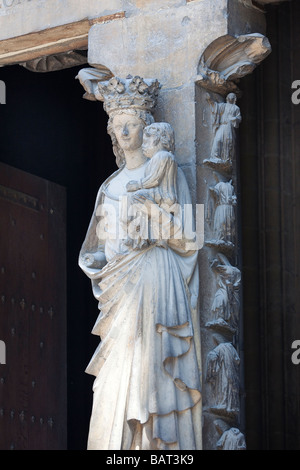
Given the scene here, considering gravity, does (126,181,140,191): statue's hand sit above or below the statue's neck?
below

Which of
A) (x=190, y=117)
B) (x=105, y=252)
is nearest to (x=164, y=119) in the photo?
(x=190, y=117)

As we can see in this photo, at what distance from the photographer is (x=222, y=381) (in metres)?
9.80

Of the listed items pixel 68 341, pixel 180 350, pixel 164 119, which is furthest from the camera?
pixel 68 341

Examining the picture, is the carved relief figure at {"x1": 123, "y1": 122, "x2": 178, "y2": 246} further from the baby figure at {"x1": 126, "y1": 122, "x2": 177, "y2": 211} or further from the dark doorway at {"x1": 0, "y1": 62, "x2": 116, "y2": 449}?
the dark doorway at {"x1": 0, "y1": 62, "x2": 116, "y2": 449}

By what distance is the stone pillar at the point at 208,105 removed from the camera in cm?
983

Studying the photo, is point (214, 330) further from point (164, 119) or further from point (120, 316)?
point (164, 119)

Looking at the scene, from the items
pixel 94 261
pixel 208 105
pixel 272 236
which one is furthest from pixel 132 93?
pixel 272 236

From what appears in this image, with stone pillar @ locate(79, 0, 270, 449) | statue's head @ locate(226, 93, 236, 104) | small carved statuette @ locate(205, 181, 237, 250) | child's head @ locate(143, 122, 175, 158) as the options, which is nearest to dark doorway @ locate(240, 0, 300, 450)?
stone pillar @ locate(79, 0, 270, 449)

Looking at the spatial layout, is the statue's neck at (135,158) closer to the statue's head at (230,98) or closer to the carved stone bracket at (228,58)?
the carved stone bracket at (228,58)

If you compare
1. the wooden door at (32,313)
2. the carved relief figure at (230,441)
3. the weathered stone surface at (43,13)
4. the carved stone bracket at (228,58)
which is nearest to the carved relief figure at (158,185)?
the carved stone bracket at (228,58)

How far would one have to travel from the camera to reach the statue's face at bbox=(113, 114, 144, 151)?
32.8 ft

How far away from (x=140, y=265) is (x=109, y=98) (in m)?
1.10

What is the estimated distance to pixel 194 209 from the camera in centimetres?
993
